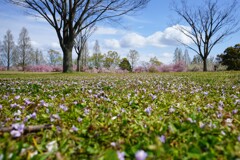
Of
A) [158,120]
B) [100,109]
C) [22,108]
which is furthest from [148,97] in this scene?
[22,108]

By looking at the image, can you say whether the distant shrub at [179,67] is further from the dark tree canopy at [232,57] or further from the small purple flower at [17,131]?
the small purple flower at [17,131]

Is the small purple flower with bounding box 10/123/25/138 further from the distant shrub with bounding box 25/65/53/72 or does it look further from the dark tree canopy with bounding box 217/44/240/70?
the distant shrub with bounding box 25/65/53/72

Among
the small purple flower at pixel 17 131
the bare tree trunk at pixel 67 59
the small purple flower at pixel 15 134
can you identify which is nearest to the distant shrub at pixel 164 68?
the bare tree trunk at pixel 67 59

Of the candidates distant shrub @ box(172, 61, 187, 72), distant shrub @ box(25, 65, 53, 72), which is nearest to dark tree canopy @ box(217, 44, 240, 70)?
distant shrub @ box(172, 61, 187, 72)

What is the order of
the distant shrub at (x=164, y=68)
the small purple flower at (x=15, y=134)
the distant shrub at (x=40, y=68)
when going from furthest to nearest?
the distant shrub at (x=40, y=68) → the distant shrub at (x=164, y=68) → the small purple flower at (x=15, y=134)

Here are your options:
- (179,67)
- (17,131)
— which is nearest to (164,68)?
(179,67)

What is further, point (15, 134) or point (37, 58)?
point (37, 58)

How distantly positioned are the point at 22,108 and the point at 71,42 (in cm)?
1945

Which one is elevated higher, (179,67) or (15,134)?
(179,67)

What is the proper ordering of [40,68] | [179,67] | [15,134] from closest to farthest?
[15,134], [179,67], [40,68]

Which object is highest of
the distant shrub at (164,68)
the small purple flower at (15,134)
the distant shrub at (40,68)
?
the distant shrub at (164,68)

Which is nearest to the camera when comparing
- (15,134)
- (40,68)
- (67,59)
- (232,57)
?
(15,134)

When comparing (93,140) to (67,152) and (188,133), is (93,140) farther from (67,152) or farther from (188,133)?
(188,133)

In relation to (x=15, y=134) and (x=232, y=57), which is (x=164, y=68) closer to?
(x=232, y=57)
